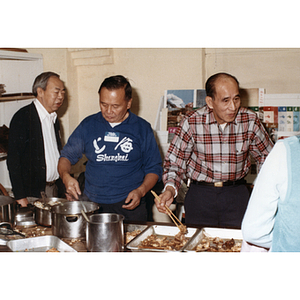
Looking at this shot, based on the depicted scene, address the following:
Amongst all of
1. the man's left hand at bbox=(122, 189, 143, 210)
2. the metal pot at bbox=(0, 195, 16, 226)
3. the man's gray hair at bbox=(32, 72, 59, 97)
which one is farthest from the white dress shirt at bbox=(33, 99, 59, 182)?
the man's left hand at bbox=(122, 189, 143, 210)

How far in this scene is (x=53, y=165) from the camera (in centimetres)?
201

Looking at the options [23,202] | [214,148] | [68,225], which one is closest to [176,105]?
[214,148]

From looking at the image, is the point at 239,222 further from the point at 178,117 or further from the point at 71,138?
the point at 71,138

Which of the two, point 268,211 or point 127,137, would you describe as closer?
point 268,211

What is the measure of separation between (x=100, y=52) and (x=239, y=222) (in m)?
1.28

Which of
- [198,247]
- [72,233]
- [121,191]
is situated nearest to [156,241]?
[198,247]

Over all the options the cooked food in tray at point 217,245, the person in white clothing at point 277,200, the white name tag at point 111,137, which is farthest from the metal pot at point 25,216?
the person in white clothing at point 277,200

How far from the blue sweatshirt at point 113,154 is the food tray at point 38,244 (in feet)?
1.69

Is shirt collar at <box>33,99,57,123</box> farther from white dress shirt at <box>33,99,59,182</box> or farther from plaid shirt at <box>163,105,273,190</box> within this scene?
plaid shirt at <box>163,105,273,190</box>

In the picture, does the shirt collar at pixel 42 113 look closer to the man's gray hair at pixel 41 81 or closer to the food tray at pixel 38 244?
the man's gray hair at pixel 41 81

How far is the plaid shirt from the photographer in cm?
181

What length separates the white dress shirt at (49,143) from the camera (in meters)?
1.99

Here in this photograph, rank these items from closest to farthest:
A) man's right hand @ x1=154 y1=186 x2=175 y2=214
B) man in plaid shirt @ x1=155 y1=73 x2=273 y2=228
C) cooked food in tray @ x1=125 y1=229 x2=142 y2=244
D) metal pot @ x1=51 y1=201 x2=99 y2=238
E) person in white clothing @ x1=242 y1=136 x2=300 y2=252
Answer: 1. person in white clothing @ x1=242 y1=136 x2=300 y2=252
2. metal pot @ x1=51 y1=201 x2=99 y2=238
3. cooked food in tray @ x1=125 y1=229 x2=142 y2=244
4. man's right hand @ x1=154 y1=186 x2=175 y2=214
5. man in plaid shirt @ x1=155 y1=73 x2=273 y2=228

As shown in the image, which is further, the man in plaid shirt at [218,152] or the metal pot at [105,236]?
the man in plaid shirt at [218,152]
